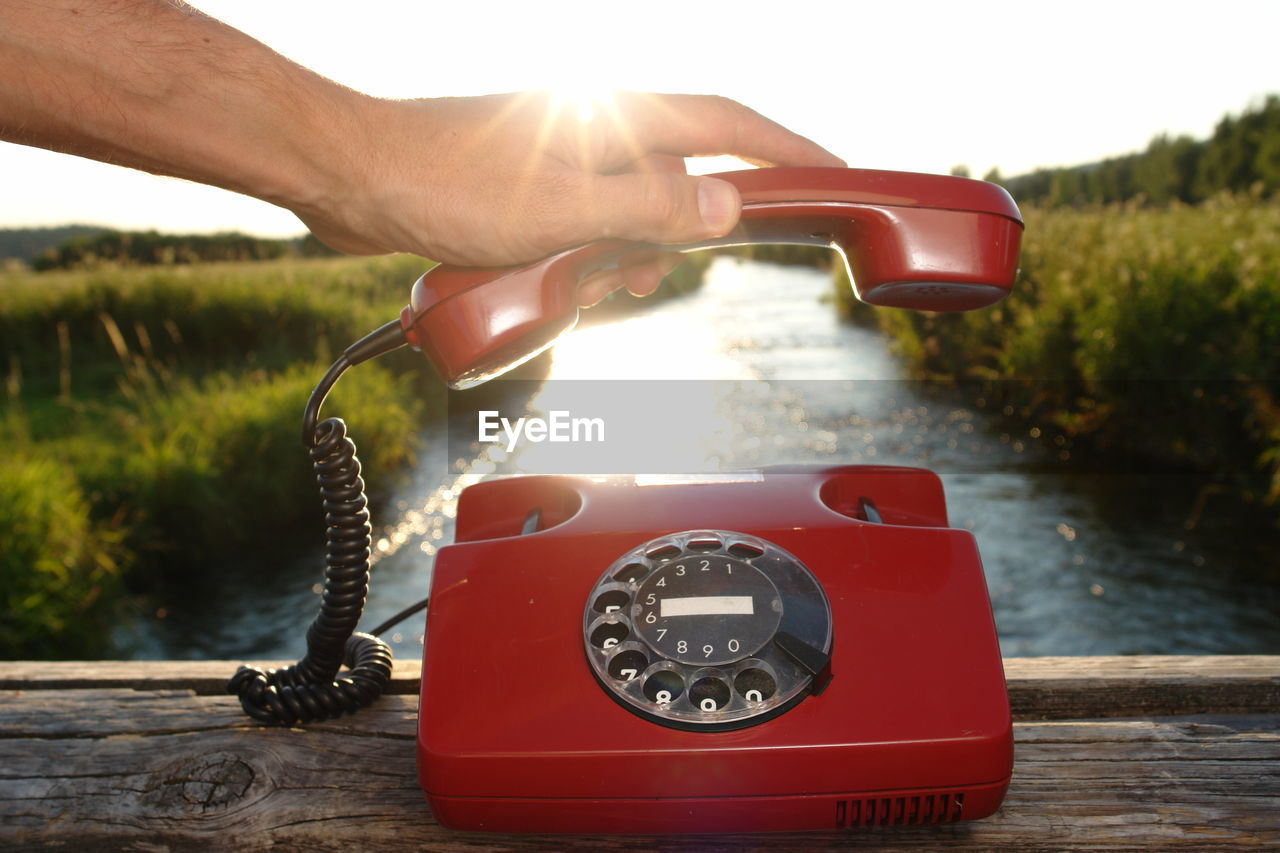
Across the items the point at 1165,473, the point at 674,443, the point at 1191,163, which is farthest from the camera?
the point at 1191,163

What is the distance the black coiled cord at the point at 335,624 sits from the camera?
3.28ft

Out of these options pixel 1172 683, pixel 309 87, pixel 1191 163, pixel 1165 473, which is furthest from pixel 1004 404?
pixel 1191 163

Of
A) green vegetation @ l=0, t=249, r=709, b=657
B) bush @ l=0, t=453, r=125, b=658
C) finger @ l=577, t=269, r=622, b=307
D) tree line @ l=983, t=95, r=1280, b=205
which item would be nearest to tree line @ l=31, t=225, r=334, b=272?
green vegetation @ l=0, t=249, r=709, b=657

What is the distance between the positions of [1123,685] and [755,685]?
49 cm

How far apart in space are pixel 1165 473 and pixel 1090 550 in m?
1.41

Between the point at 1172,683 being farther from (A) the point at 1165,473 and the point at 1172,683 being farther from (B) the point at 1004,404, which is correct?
(B) the point at 1004,404

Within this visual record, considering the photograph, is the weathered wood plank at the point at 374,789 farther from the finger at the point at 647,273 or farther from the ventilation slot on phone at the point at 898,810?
the finger at the point at 647,273

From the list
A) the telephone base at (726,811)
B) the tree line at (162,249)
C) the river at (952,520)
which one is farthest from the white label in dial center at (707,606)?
the tree line at (162,249)

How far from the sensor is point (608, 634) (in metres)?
0.86

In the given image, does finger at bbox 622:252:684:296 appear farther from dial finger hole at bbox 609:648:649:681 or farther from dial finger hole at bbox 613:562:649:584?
dial finger hole at bbox 609:648:649:681

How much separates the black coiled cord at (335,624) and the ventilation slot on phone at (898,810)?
54cm

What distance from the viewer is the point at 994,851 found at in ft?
2.56

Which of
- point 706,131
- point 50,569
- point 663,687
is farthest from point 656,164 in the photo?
point 50,569

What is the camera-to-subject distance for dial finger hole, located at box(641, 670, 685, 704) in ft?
2.67
